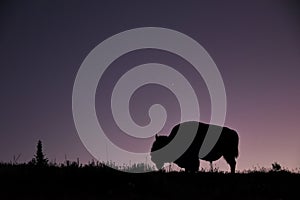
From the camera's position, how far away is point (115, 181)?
1363 centimetres

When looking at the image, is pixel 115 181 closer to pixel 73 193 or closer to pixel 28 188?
pixel 73 193

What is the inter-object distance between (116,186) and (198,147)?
18011 mm

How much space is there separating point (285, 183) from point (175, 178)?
4.05 metres

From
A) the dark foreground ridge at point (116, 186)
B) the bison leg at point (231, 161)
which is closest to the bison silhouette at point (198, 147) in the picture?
the bison leg at point (231, 161)

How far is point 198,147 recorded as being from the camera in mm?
30766

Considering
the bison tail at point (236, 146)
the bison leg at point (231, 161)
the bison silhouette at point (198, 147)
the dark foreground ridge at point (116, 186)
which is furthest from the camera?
the bison tail at point (236, 146)

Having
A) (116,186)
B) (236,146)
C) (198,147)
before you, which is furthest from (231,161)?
(116,186)

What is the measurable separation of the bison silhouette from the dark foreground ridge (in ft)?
43.5

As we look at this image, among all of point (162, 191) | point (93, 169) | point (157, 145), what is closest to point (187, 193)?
point (162, 191)

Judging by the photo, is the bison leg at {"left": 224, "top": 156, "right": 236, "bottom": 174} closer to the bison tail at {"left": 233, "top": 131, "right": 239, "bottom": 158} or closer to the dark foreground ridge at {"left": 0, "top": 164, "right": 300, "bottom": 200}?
the bison tail at {"left": 233, "top": 131, "right": 239, "bottom": 158}

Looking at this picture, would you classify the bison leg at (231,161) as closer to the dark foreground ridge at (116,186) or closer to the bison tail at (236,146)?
the bison tail at (236,146)

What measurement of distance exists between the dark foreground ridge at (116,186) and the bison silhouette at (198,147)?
13274mm

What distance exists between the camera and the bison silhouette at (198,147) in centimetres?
2962

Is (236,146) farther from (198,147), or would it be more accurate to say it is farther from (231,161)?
(198,147)
